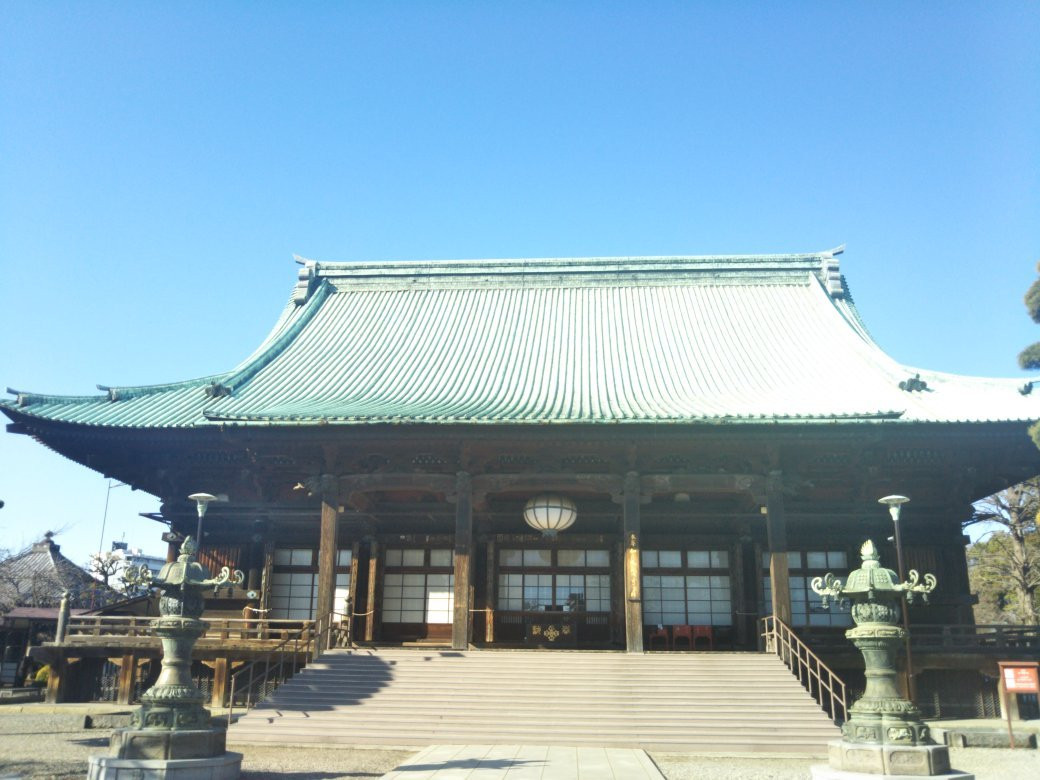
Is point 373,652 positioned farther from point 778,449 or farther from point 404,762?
point 778,449

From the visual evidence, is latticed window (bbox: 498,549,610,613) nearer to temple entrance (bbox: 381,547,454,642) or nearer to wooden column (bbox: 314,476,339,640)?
temple entrance (bbox: 381,547,454,642)

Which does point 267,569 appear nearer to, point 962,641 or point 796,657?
point 796,657

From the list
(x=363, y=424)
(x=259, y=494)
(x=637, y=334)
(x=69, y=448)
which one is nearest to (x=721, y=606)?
(x=637, y=334)

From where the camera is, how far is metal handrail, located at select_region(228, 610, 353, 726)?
18.4 m

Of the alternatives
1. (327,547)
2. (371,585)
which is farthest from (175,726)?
(371,585)

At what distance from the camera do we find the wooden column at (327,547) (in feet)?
61.9

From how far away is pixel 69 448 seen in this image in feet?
70.3

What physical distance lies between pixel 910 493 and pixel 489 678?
12.3m

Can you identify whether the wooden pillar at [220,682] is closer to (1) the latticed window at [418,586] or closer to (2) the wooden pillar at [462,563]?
(1) the latticed window at [418,586]

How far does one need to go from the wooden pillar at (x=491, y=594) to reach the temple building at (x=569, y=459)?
80 millimetres

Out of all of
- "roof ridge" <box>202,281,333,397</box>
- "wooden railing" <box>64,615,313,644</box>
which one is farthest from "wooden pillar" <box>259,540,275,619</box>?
"roof ridge" <box>202,281,333,397</box>

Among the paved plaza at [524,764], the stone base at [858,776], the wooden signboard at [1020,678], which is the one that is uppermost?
the wooden signboard at [1020,678]

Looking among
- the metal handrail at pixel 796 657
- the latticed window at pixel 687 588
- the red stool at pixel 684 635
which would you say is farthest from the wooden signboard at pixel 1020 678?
the latticed window at pixel 687 588

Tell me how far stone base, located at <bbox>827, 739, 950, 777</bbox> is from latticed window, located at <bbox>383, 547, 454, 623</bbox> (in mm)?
13585
